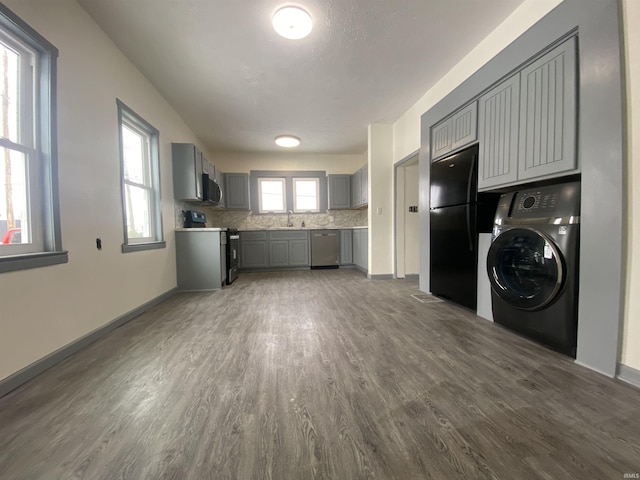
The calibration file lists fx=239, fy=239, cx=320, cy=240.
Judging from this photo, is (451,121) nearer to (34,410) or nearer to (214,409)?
(214,409)

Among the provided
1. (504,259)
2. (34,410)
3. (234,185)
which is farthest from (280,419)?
(234,185)

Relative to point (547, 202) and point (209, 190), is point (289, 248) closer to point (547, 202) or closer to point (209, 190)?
point (209, 190)

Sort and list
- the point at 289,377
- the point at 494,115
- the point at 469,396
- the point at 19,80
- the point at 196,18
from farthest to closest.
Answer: the point at 494,115 < the point at 196,18 < the point at 19,80 < the point at 289,377 < the point at 469,396

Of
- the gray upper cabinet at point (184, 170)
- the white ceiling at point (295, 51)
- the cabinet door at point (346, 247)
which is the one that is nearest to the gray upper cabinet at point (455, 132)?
the white ceiling at point (295, 51)

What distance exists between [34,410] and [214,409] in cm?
86

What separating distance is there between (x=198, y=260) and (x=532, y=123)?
3.90m

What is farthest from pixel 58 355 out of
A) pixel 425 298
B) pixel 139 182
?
pixel 425 298

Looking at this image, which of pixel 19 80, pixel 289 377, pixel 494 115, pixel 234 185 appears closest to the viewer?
pixel 289 377

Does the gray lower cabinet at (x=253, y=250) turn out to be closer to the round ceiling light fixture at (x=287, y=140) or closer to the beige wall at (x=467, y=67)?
the round ceiling light fixture at (x=287, y=140)

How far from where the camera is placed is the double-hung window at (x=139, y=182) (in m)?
2.41

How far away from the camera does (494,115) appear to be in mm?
2031

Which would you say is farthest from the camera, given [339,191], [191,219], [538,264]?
[339,191]

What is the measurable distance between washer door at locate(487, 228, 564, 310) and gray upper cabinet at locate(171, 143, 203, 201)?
3691mm

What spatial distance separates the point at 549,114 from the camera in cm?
161
